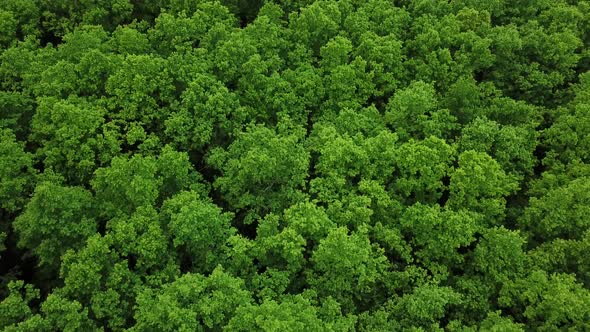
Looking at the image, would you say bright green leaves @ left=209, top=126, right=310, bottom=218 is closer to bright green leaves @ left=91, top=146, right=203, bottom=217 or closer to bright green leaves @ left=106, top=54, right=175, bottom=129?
bright green leaves @ left=91, top=146, right=203, bottom=217

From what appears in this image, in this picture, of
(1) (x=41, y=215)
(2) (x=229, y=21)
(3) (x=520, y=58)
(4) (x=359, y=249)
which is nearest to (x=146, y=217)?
(1) (x=41, y=215)

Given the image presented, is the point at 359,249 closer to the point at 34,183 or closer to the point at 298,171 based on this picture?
the point at 298,171

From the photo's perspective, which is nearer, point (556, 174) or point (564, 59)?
point (556, 174)

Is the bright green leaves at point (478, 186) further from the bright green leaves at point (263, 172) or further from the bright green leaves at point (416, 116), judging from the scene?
the bright green leaves at point (263, 172)

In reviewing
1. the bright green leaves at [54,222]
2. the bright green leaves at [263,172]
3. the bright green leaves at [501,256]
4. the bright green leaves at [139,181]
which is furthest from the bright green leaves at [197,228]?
the bright green leaves at [501,256]

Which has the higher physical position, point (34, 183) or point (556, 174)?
point (556, 174)

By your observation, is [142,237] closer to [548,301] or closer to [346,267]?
[346,267]

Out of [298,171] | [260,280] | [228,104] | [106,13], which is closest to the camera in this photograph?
[260,280]
